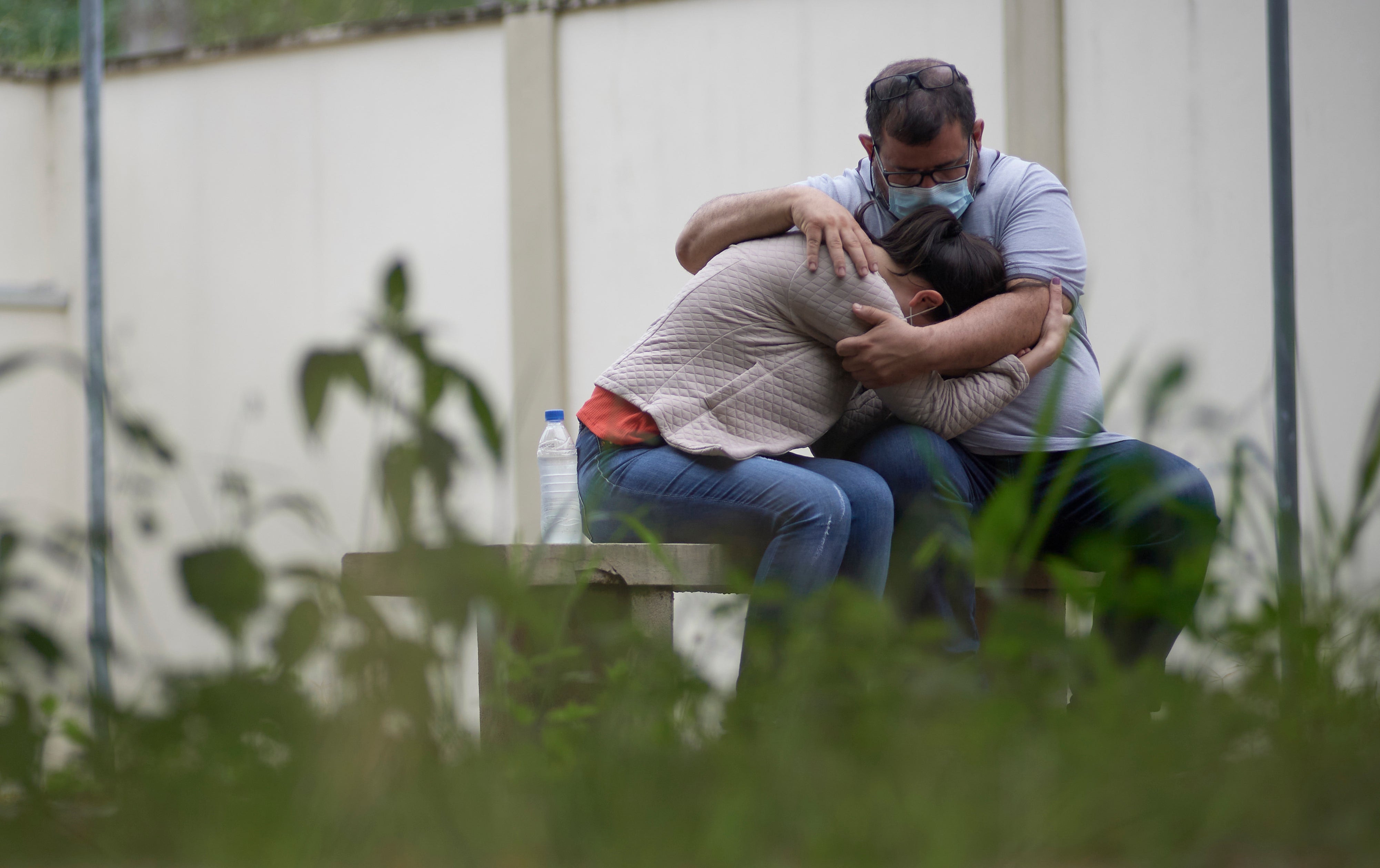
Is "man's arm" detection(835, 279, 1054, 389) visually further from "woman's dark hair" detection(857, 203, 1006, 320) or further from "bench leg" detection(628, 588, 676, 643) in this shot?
"bench leg" detection(628, 588, 676, 643)

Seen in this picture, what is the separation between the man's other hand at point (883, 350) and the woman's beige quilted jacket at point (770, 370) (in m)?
0.03

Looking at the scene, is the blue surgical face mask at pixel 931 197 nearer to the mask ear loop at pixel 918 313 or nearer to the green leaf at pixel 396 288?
the mask ear loop at pixel 918 313

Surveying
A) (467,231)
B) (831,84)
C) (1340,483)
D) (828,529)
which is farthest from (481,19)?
(828,529)

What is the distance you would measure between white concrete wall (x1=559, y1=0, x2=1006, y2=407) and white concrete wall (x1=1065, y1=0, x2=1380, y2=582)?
2.39 ft

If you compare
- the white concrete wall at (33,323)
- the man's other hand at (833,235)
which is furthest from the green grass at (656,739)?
the white concrete wall at (33,323)

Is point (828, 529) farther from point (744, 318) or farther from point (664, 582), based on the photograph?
point (744, 318)

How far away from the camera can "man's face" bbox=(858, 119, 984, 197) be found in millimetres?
2488

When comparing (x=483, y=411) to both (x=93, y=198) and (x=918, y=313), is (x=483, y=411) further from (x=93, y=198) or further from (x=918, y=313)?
(x=93, y=198)

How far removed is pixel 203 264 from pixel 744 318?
540 centimetres

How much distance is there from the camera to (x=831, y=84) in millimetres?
5547

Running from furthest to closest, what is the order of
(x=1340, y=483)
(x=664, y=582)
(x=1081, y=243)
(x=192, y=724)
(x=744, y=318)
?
(x=1340, y=483) → (x=1081, y=243) → (x=744, y=318) → (x=664, y=582) → (x=192, y=724)

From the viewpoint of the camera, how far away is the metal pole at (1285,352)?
3.29 ft

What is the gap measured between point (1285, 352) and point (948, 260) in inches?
31.9

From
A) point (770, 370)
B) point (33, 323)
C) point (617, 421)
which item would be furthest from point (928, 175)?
point (33, 323)
